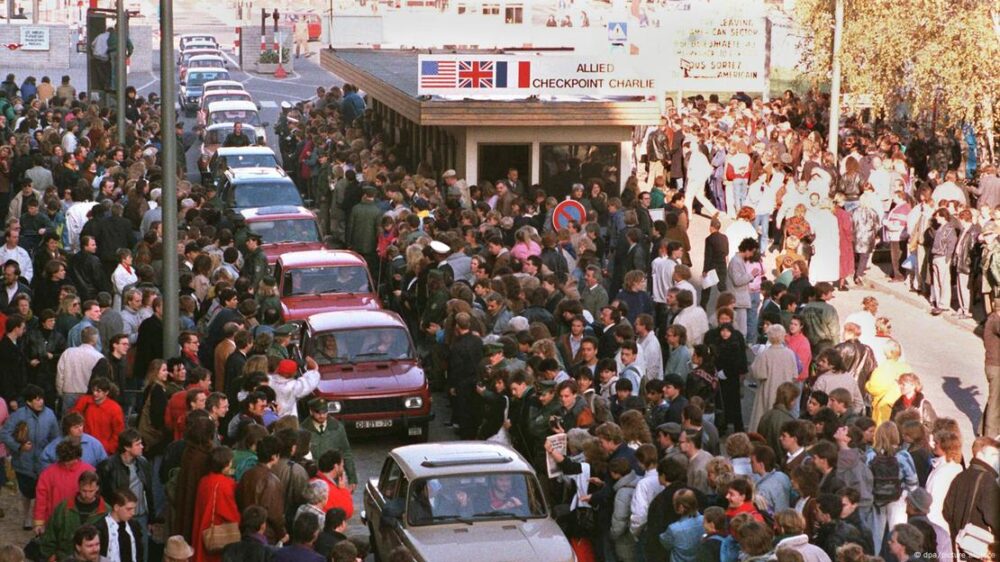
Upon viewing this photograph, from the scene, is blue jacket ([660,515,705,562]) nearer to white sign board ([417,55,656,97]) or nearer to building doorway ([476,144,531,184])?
building doorway ([476,144,531,184])

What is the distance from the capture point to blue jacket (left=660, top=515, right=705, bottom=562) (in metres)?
11.8

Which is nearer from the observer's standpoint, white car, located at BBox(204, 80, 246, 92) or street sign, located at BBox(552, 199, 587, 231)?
street sign, located at BBox(552, 199, 587, 231)

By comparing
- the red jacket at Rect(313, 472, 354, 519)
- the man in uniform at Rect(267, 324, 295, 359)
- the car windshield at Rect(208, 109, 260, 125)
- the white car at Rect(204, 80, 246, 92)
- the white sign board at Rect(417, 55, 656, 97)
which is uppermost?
the white sign board at Rect(417, 55, 656, 97)

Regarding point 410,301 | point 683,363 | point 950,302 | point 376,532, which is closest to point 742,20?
point 950,302

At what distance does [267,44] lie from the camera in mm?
75062

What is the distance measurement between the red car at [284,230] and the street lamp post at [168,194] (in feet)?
24.7

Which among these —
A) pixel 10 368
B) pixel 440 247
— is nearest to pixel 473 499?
pixel 10 368

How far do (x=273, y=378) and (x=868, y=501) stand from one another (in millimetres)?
5706

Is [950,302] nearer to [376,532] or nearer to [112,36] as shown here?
[376,532]

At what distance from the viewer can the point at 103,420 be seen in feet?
47.3

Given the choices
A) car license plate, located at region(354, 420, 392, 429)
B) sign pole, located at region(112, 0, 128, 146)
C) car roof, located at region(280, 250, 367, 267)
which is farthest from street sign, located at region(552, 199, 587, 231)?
sign pole, located at region(112, 0, 128, 146)

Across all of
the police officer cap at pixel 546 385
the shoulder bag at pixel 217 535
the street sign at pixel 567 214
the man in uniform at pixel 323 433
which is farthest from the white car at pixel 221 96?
the shoulder bag at pixel 217 535

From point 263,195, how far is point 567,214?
21.8 feet

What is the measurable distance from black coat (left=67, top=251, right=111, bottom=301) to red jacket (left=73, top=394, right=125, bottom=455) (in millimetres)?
6498
